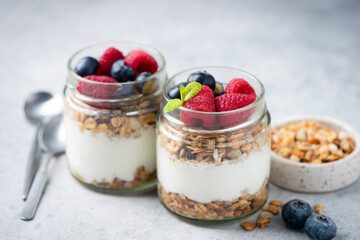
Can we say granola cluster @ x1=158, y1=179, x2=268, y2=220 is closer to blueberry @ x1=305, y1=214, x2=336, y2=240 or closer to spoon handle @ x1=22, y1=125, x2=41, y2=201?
blueberry @ x1=305, y1=214, x2=336, y2=240

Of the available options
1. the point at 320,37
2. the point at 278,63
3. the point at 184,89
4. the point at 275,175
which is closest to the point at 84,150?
the point at 184,89

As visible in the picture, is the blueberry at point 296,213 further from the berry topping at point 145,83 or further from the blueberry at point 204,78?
the berry topping at point 145,83

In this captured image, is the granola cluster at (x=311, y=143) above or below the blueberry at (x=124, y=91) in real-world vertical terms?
below

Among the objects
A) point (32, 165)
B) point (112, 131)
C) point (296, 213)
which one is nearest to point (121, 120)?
point (112, 131)

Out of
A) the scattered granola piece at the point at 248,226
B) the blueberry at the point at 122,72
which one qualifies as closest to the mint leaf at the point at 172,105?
the blueberry at the point at 122,72

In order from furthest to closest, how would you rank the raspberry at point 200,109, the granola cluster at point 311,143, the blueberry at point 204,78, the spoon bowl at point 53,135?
the spoon bowl at point 53,135 < the granola cluster at point 311,143 < the blueberry at point 204,78 < the raspberry at point 200,109

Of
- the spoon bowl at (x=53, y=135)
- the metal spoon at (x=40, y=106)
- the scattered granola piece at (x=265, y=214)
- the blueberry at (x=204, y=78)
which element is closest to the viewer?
the blueberry at (x=204, y=78)

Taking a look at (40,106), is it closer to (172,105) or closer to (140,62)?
(140,62)

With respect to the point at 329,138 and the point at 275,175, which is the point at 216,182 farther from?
the point at 329,138
